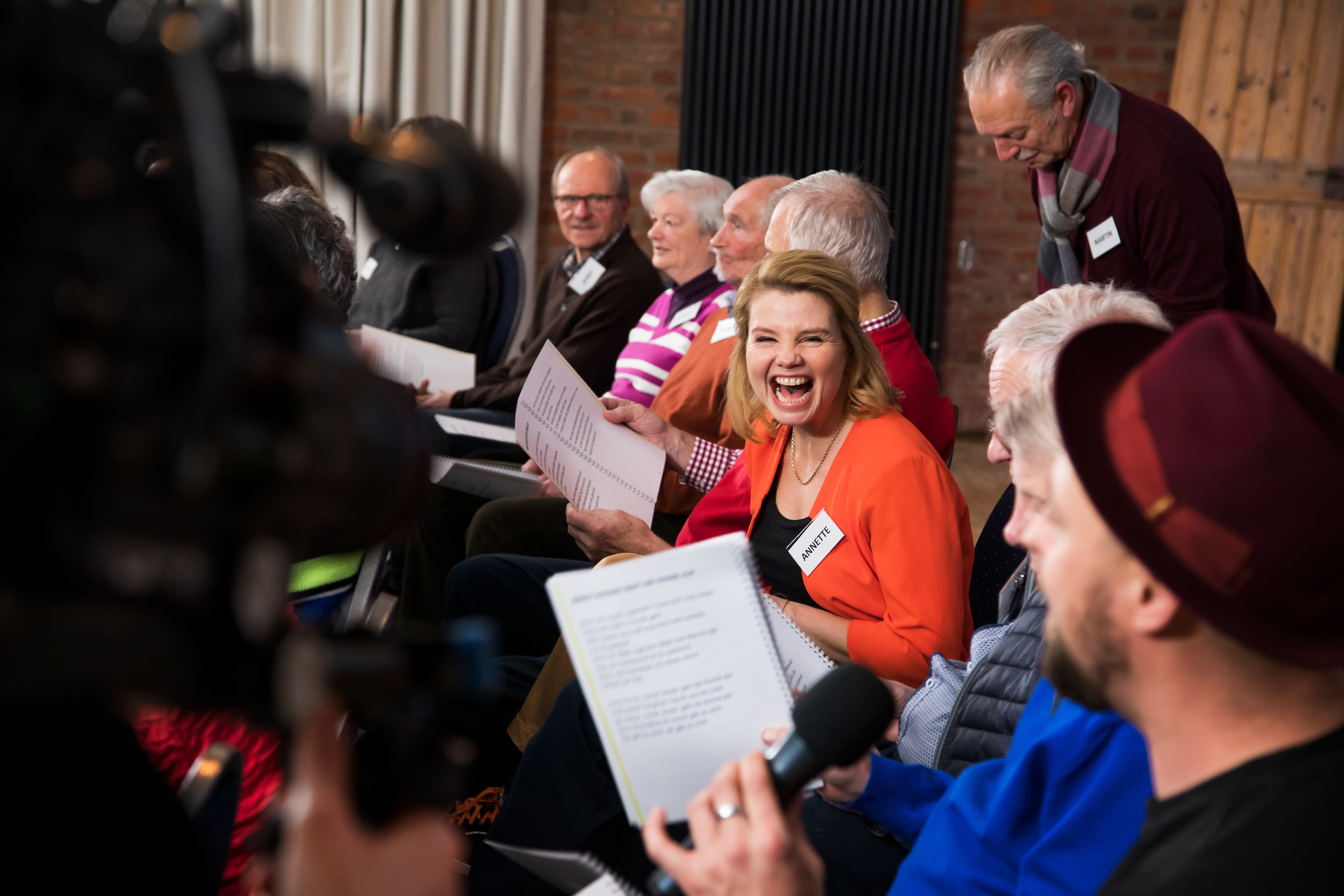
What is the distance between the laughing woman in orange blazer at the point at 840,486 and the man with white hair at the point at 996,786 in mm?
174

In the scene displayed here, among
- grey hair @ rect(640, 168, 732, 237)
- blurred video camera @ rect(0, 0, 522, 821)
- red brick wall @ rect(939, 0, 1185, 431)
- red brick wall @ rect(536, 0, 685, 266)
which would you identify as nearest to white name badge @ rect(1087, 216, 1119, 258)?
grey hair @ rect(640, 168, 732, 237)

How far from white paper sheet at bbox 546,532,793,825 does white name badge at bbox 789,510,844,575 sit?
31.2 inches

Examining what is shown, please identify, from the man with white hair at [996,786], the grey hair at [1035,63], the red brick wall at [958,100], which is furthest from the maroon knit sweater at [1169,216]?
the red brick wall at [958,100]

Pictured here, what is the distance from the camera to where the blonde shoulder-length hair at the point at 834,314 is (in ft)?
7.14

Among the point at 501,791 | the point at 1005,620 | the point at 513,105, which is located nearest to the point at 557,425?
the point at 501,791

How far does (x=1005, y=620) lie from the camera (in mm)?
1701

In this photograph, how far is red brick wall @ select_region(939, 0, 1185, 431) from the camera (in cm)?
608

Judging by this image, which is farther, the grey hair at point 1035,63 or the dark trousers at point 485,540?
the dark trousers at point 485,540

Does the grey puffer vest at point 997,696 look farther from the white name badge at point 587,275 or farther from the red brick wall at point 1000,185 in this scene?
the red brick wall at point 1000,185

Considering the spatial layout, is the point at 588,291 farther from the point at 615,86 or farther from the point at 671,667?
the point at 671,667

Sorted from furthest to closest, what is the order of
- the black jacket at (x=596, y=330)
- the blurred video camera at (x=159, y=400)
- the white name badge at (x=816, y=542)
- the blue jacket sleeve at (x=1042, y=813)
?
1. the black jacket at (x=596, y=330)
2. the white name badge at (x=816, y=542)
3. the blue jacket sleeve at (x=1042, y=813)
4. the blurred video camera at (x=159, y=400)

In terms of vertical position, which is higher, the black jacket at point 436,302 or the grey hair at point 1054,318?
the grey hair at point 1054,318

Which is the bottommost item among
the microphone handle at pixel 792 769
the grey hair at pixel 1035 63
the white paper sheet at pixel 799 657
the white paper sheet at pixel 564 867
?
the white paper sheet at pixel 564 867

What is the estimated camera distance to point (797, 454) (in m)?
2.24
